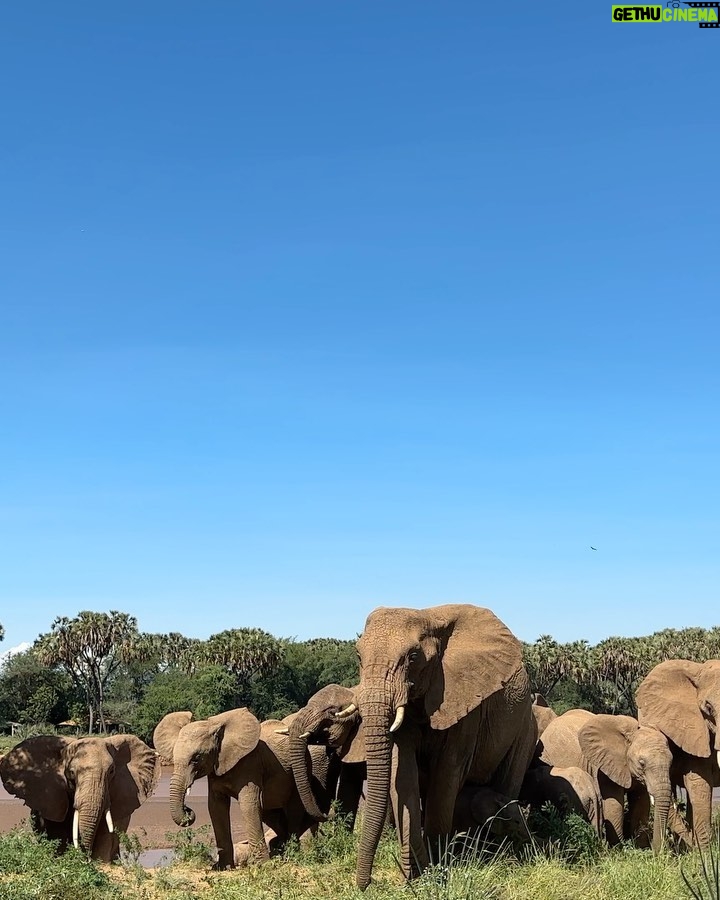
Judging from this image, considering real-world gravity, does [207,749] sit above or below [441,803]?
above

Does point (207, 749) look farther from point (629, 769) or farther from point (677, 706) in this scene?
point (677, 706)

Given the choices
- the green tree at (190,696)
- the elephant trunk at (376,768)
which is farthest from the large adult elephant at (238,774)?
the green tree at (190,696)

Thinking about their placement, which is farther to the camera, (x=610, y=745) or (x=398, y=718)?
(x=610, y=745)

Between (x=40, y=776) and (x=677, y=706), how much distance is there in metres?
9.52

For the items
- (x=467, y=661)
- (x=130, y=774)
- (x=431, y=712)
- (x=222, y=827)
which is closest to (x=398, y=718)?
(x=431, y=712)

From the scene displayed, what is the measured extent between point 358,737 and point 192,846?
3.37m

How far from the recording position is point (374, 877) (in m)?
11.6

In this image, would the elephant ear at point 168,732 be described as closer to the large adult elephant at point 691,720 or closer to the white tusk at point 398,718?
the large adult elephant at point 691,720

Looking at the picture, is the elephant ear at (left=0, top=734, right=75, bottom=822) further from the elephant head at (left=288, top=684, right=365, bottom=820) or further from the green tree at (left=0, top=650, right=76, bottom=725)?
the green tree at (left=0, top=650, right=76, bottom=725)

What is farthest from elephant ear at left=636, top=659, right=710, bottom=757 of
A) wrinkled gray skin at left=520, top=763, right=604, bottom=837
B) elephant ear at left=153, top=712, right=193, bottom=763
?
elephant ear at left=153, top=712, right=193, bottom=763

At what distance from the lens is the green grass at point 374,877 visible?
9734 mm

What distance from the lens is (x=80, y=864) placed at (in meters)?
11.9

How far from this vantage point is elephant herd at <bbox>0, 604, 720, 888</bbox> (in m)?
10.5

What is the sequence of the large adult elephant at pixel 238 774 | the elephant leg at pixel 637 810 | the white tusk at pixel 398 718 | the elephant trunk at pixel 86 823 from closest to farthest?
1. the white tusk at pixel 398 718
2. the elephant trunk at pixel 86 823
3. the large adult elephant at pixel 238 774
4. the elephant leg at pixel 637 810
